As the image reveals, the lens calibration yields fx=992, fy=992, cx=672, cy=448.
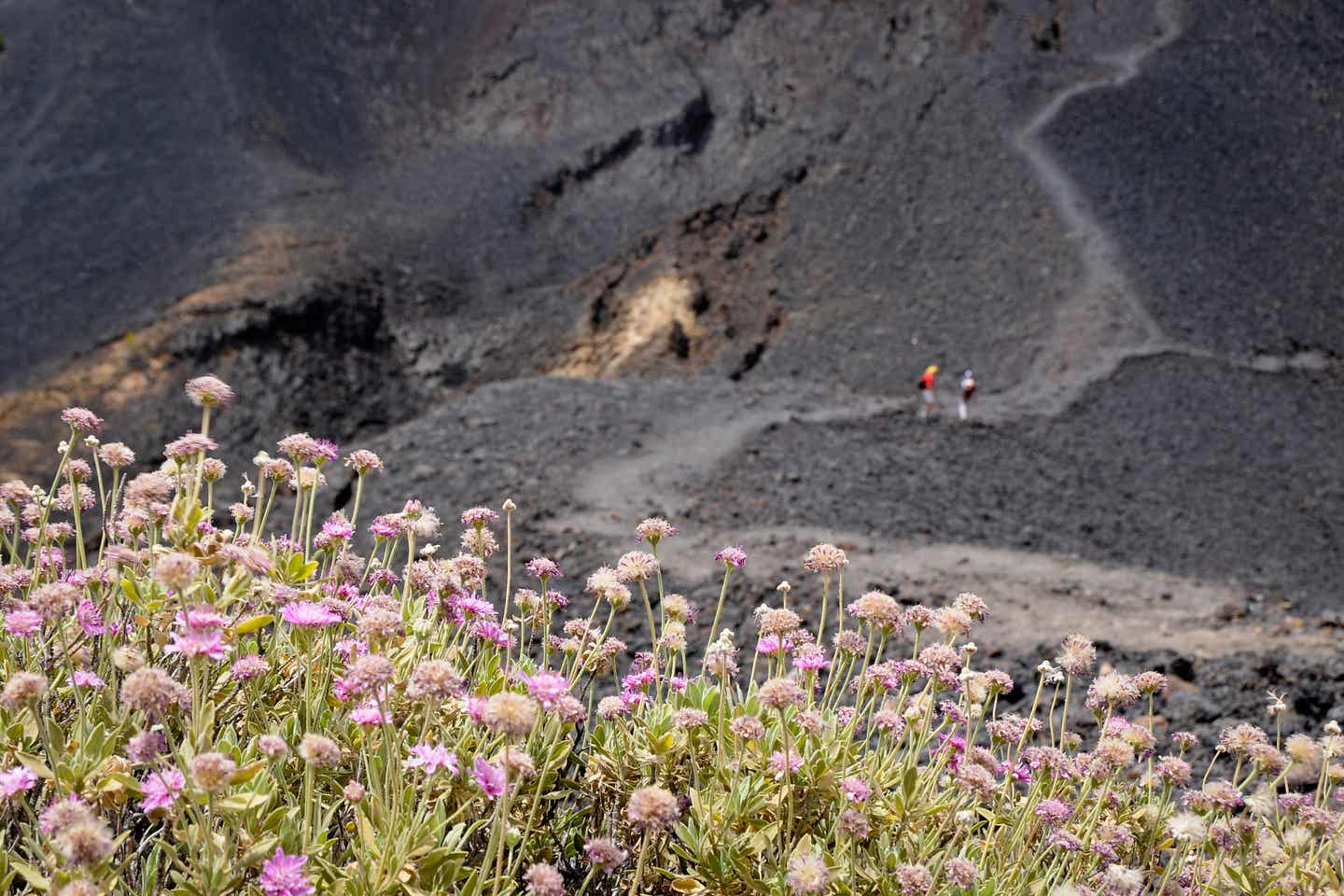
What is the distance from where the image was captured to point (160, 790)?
1614 mm

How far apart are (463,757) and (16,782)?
72cm

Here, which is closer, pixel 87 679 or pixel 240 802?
pixel 240 802

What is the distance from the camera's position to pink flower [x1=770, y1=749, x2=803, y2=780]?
194cm

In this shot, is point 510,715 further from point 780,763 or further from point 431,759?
point 780,763

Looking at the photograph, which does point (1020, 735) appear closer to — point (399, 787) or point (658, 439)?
point (399, 787)

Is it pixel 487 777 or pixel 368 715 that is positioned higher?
pixel 368 715

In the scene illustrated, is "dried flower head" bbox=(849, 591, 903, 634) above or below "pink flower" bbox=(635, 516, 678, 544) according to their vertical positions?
below

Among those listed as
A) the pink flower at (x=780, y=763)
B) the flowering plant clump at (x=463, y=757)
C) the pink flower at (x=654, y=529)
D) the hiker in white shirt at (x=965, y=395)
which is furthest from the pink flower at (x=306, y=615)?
the hiker in white shirt at (x=965, y=395)

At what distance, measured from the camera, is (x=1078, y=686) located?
5852 mm

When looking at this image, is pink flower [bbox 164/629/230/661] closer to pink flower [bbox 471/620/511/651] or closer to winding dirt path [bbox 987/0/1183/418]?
pink flower [bbox 471/620/511/651]

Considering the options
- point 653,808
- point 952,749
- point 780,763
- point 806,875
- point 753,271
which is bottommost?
point 753,271

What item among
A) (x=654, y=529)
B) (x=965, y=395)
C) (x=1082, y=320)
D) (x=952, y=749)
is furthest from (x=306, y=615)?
(x=1082, y=320)

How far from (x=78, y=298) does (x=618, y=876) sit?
756 inches

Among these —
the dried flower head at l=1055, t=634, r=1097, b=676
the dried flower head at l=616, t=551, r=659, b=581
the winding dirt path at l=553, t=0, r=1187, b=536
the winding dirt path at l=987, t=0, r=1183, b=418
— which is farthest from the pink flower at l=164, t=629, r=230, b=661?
the winding dirt path at l=987, t=0, r=1183, b=418
